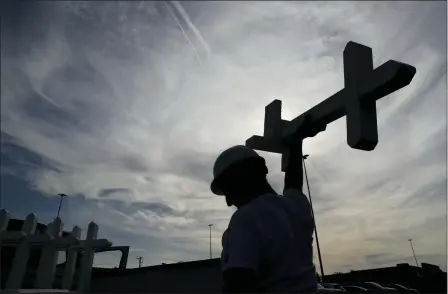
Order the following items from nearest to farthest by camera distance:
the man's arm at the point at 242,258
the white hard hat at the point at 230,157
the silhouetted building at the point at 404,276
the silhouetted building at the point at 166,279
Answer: the man's arm at the point at 242,258 < the white hard hat at the point at 230,157 < the silhouetted building at the point at 166,279 < the silhouetted building at the point at 404,276

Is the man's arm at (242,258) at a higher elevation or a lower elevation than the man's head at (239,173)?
lower

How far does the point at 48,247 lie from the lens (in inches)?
370

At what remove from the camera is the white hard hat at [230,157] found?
190 cm

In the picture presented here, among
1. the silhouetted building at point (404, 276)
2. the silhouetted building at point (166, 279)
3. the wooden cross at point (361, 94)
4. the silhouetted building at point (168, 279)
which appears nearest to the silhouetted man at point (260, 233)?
the wooden cross at point (361, 94)

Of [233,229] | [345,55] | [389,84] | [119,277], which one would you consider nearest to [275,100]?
[345,55]

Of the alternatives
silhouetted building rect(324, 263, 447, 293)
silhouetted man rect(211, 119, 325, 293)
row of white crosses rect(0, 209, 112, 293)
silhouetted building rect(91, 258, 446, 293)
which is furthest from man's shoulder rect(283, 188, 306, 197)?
silhouetted building rect(324, 263, 447, 293)

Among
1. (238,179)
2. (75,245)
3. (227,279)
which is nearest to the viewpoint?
(227,279)

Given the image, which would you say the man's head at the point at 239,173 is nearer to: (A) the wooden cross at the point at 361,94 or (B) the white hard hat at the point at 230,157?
(B) the white hard hat at the point at 230,157

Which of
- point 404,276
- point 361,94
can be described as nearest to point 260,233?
point 361,94

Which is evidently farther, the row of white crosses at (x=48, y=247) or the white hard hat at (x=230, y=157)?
the row of white crosses at (x=48, y=247)

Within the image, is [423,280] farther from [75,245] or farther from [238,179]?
[238,179]

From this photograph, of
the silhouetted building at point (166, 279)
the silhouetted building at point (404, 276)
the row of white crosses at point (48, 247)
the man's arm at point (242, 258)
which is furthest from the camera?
the silhouetted building at point (404, 276)

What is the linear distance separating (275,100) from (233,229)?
1570 millimetres

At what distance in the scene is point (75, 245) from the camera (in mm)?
9938
